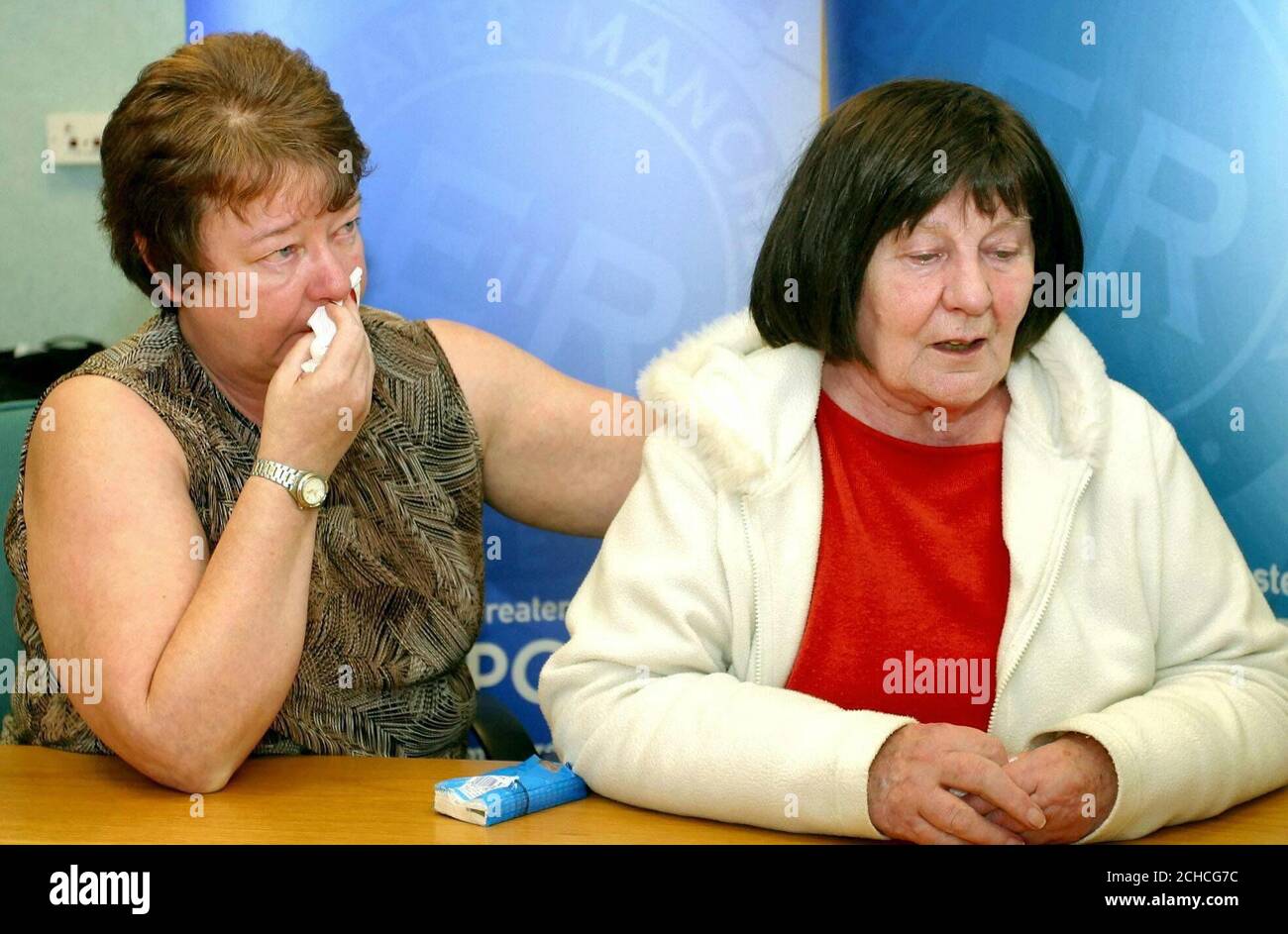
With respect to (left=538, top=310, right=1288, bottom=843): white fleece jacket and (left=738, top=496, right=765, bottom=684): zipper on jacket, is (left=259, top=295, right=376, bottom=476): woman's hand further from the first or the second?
(left=738, top=496, right=765, bottom=684): zipper on jacket

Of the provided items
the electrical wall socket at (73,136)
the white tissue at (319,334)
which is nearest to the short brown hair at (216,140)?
the white tissue at (319,334)

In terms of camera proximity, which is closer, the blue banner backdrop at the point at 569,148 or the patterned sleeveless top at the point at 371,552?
the patterned sleeveless top at the point at 371,552

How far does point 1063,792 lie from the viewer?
1.47 metres

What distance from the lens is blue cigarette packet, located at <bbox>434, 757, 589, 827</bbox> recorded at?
156cm

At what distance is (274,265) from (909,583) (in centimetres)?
95

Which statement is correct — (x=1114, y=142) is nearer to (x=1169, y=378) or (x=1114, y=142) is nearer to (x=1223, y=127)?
(x=1223, y=127)

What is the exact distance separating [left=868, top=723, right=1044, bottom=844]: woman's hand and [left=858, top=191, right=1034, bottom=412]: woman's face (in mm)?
451

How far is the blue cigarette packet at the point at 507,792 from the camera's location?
1556 millimetres

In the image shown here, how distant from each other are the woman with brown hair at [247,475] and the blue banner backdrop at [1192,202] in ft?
3.58
